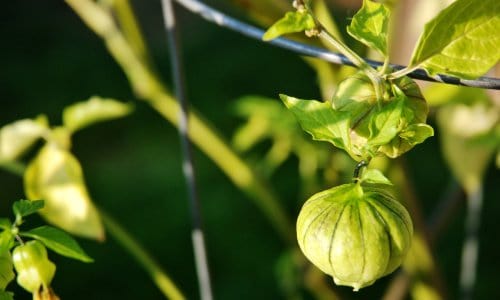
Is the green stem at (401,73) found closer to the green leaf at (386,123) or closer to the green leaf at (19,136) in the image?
the green leaf at (386,123)

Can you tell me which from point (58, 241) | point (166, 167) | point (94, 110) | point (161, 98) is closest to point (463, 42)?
point (58, 241)

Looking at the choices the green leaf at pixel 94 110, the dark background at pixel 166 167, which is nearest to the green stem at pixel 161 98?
the green leaf at pixel 94 110

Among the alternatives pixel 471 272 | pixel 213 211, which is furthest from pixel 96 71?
pixel 471 272

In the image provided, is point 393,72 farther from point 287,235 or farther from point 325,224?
point 287,235

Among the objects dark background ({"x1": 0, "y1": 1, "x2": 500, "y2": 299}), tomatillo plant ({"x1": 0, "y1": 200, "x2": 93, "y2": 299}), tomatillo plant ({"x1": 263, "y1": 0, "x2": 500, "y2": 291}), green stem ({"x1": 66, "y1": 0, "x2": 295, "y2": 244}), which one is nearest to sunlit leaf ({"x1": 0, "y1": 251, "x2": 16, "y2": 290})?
tomatillo plant ({"x1": 0, "y1": 200, "x2": 93, "y2": 299})

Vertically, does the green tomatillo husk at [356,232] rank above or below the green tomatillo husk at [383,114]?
below

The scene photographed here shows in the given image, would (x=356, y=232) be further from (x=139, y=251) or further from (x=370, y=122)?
(x=139, y=251)
